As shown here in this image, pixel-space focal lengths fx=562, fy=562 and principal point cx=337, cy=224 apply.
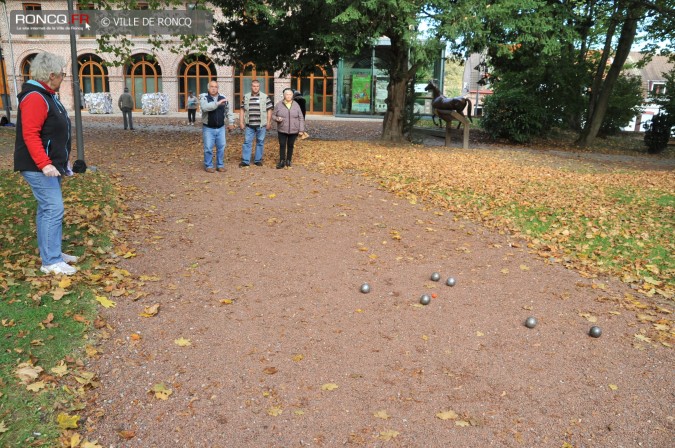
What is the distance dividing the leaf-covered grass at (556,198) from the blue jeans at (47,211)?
5658 mm

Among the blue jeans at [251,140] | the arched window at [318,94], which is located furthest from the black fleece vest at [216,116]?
the arched window at [318,94]

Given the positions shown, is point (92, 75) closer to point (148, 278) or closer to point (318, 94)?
point (318, 94)

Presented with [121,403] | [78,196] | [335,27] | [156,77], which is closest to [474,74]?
[156,77]

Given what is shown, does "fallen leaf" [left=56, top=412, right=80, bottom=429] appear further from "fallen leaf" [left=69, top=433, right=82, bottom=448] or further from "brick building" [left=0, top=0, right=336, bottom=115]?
"brick building" [left=0, top=0, right=336, bottom=115]

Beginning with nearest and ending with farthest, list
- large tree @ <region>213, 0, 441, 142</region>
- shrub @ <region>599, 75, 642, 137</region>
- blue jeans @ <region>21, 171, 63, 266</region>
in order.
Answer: blue jeans @ <region>21, 171, 63, 266</region> → large tree @ <region>213, 0, 441, 142</region> → shrub @ <region>599, 75, 642, 137</region>

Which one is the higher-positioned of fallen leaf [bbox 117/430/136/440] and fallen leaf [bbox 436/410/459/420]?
fallen leaf [bbox 117/430/136/440]

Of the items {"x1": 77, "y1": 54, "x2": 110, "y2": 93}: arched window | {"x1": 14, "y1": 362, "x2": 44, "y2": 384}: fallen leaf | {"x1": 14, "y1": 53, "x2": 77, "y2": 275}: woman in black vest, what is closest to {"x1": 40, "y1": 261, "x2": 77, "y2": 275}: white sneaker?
{"x1": 14, "y1": 53, "x2": 77, "y2": 275}: woman in black vest

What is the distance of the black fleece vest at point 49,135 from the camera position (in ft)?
17.0

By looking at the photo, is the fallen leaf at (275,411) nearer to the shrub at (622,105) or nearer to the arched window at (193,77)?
the shrub at (622,105)

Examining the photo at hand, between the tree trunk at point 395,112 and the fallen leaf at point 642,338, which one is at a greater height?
the tree trunk at point 395,112

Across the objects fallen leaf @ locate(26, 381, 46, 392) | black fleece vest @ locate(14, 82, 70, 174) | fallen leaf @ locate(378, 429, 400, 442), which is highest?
black fleece vest @ locate(14, 82, 70, 174)

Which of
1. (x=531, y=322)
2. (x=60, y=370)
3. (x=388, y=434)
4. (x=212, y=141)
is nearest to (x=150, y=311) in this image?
(x=60, y=370)

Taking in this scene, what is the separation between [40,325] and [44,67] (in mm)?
2324

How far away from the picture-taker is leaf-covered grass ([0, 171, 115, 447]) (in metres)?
3.51
